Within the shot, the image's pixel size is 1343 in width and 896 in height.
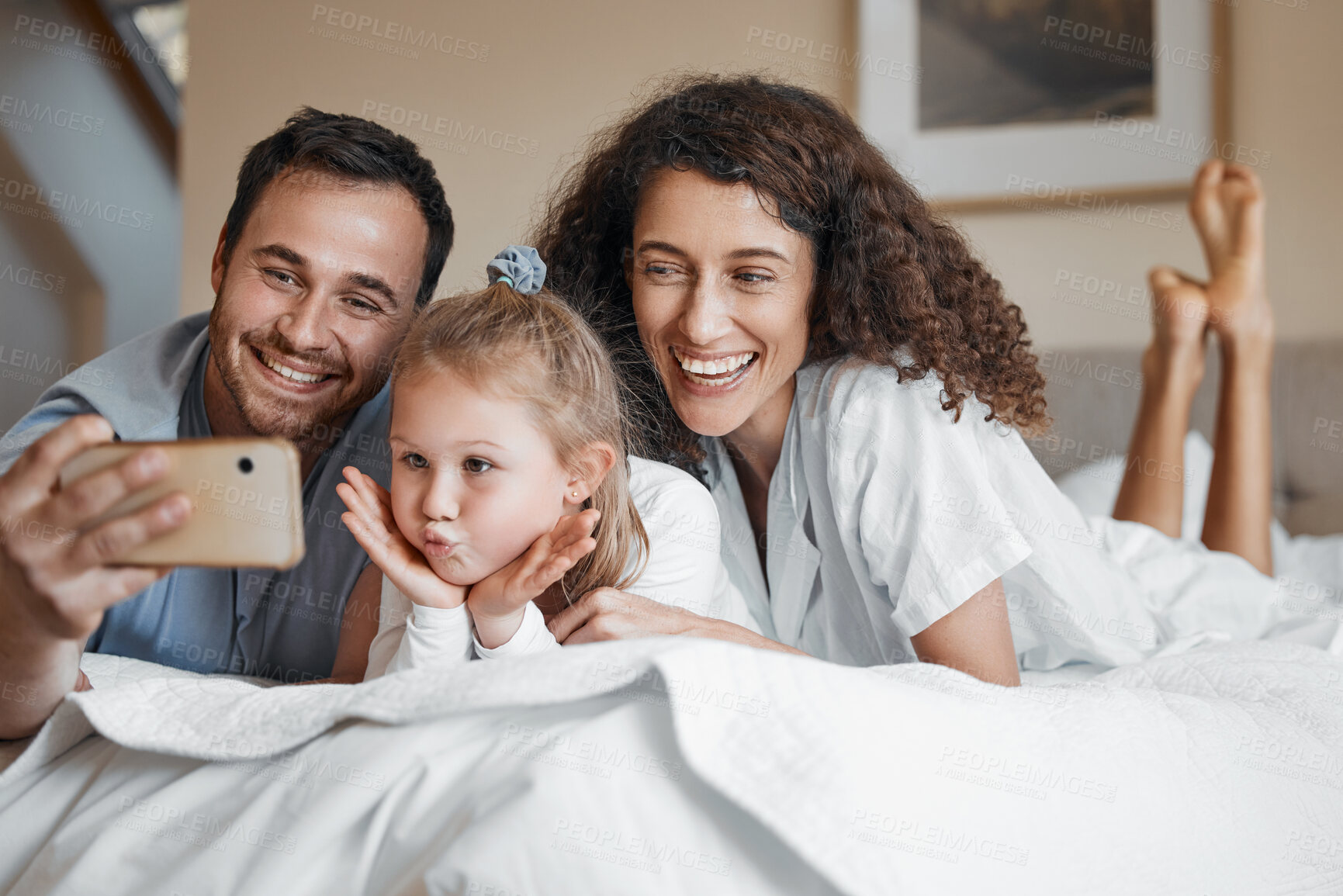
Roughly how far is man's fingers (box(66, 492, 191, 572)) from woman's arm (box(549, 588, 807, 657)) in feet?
1.57

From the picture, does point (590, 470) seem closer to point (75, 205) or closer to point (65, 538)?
point (65, 538)

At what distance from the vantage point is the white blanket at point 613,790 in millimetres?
639

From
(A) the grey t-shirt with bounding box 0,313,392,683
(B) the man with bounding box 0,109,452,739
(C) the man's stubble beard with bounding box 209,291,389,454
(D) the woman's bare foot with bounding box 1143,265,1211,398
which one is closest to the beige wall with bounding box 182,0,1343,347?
(D) the woman's bare foot with bounding box 1143,265,1211,398

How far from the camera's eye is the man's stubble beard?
1425 mm

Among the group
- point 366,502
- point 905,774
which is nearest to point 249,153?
point 366,502

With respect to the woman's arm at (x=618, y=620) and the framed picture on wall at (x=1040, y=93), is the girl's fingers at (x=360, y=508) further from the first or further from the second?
the framed picture on wall at (x=1040, y=93)

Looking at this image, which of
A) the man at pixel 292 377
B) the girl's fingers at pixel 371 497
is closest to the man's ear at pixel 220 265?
the man at pixel 292 377

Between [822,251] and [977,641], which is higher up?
[822,251]

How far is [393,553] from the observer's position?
1048mm

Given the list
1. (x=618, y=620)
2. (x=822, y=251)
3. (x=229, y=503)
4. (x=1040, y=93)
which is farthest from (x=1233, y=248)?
A: (x=229, y=503)

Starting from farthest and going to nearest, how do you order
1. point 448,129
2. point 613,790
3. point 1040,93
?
point 448,129
point 1040,93
point 613,790

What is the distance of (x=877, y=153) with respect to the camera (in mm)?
1520

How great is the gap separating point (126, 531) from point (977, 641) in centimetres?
101

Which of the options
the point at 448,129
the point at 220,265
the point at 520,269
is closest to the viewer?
the point at 520,269
